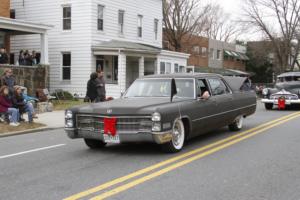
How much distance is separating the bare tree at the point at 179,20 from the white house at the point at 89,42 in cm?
1345

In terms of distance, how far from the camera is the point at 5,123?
13.6 meters

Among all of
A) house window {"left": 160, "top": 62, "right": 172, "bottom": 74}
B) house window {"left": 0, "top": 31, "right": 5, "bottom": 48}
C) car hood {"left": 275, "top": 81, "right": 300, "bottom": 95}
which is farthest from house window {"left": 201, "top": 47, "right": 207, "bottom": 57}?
car hood {"left": 275, "top": 81, "right": 300, "bottom": 95}

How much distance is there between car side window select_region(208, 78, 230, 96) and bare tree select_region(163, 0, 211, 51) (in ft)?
110

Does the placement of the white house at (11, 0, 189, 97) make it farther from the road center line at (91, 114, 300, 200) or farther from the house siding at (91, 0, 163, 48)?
the road center line at (91, 114, 300, 200)

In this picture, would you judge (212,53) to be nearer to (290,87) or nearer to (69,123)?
(290,87)

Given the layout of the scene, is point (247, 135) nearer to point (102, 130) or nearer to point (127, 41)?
point (102, 130)

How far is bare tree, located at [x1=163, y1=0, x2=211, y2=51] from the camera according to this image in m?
44.3

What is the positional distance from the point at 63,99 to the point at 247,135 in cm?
1684

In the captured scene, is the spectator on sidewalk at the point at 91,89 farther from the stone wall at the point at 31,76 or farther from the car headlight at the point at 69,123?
the stone wall at the point at 31,76

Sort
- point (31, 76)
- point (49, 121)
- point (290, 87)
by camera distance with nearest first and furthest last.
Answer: point (49, 121)
point (290, 87)
point (31, 76)

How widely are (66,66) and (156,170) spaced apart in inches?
863

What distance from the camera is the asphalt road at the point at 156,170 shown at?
19.3 ft

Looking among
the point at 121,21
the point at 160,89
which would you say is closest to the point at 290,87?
the point at 160,89

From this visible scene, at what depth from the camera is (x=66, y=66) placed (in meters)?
28.2
